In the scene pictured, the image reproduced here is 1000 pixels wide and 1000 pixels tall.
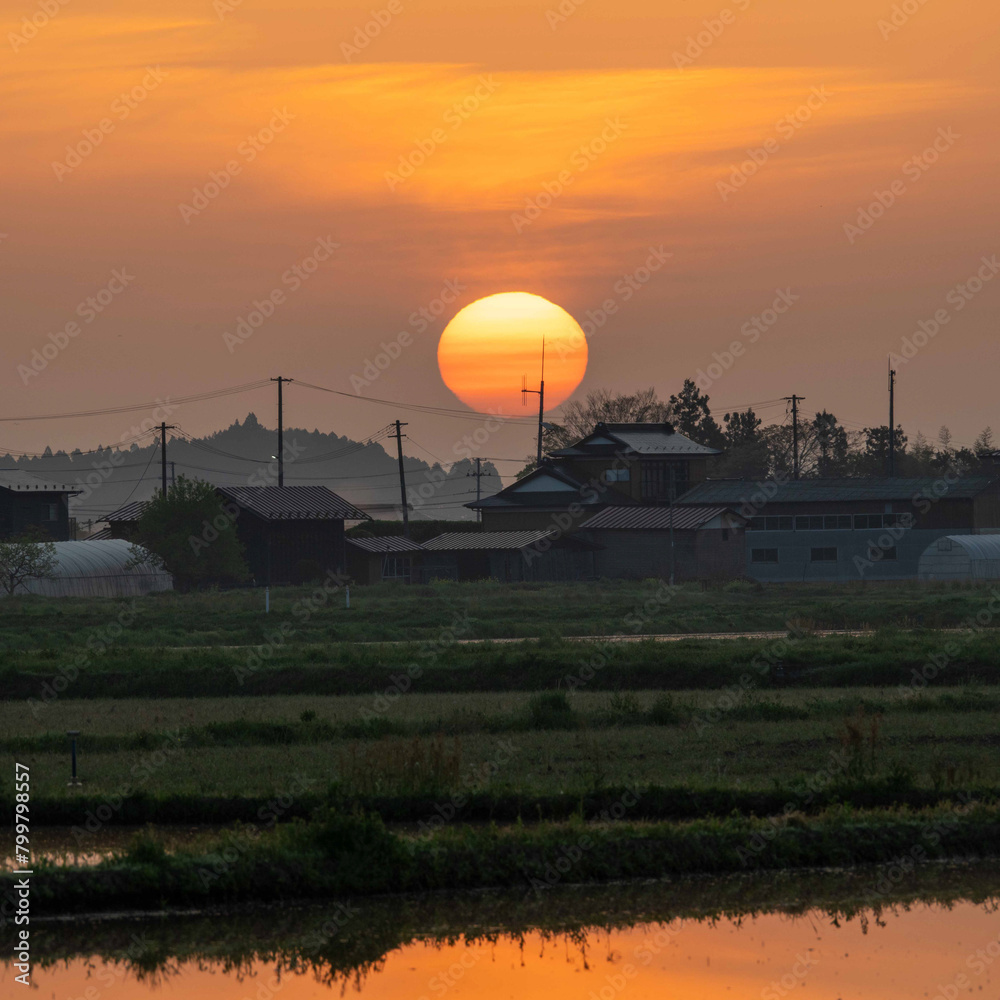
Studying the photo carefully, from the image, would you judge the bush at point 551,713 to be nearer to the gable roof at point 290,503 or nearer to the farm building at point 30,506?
the gable roof at point 290,503

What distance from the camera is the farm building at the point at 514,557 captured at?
72.8 meters

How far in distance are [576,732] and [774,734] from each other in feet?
10.2

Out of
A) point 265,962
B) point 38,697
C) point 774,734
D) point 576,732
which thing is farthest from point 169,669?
point 265,962

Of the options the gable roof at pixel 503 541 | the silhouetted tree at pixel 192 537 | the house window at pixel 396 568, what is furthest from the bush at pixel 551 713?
the house window at pixel 396 568

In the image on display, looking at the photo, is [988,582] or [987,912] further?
[988,582]

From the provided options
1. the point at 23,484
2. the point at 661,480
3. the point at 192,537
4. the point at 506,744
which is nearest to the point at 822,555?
the point at 661,480

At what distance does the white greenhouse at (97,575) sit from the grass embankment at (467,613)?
4124mm

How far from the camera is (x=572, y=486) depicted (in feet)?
269

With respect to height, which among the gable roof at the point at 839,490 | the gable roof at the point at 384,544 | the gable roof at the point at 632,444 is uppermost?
the gable roof at the point at 632,444

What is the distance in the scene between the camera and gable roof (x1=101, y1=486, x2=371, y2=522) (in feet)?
224

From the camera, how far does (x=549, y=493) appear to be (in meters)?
81.8

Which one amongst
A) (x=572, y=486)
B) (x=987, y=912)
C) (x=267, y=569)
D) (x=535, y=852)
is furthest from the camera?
(x=572, y=486)

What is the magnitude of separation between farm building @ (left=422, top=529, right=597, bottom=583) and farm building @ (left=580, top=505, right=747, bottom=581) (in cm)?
131

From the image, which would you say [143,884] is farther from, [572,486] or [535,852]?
[572,486]
